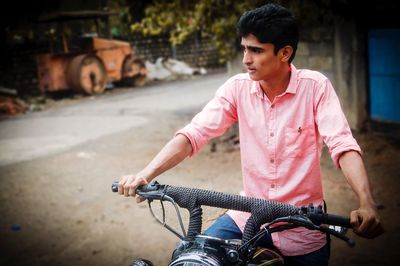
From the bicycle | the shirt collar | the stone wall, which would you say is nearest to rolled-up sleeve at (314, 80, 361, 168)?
the shirt collar

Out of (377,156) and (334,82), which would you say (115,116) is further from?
(377,156)

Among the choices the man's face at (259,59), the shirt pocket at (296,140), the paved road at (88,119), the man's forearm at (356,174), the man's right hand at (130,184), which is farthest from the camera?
the paved road at (88,119)

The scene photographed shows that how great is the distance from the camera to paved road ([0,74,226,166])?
8.84m

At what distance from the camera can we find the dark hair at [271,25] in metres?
1.96

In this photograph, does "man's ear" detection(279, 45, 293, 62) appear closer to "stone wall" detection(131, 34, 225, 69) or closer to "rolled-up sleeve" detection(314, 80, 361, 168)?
"rolled-up sleeve" detection(314, 80, 361, 168)

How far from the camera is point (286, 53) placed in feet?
6.93

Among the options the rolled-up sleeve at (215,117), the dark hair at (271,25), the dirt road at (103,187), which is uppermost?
the dark hair at (271,25)

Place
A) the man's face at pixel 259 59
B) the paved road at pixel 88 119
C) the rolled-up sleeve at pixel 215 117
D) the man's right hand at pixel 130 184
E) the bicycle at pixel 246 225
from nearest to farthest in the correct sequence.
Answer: the bicycle at pixel 246 225, the man's right hand at pixel 130 184, the man's face at pixel 259 59, the rolled-up sleeve at pixel 215 117, the paved road at pixel 88 119

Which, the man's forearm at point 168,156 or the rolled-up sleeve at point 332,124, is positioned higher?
the rolled-up sleeve at point 332,124

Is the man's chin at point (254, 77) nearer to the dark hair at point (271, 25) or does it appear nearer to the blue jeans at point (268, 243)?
the dark hair at point (271, 25)

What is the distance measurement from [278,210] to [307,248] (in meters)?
0.57

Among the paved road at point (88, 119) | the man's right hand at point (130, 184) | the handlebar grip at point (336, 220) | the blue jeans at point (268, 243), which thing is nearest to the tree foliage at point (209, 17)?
the paved road at point (88, 119)

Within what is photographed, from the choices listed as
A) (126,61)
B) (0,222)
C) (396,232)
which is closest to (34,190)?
(0,222)

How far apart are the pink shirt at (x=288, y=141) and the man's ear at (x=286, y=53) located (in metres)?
0.11
